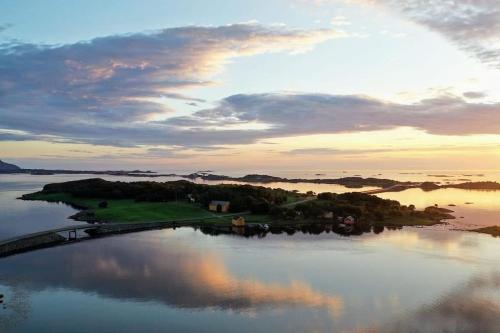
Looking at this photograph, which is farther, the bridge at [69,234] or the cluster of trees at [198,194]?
the cluster of trees at [198,194]

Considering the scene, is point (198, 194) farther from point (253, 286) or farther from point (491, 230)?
point (253, 286)

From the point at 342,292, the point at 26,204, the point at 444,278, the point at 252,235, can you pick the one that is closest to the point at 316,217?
the point at 252,235

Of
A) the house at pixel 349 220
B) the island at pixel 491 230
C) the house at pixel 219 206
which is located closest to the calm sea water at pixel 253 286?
the island at pixel 491 230

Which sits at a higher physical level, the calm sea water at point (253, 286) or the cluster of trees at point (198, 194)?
the cluster of trees at point (198, 194)

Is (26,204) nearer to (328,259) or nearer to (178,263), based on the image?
(178,263)

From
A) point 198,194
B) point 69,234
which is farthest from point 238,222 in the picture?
point 198,194

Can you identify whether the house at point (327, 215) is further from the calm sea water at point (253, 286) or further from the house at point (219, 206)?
the calm sea water at point (253, 286)

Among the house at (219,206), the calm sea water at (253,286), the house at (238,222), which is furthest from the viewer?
the house at (219,206)
